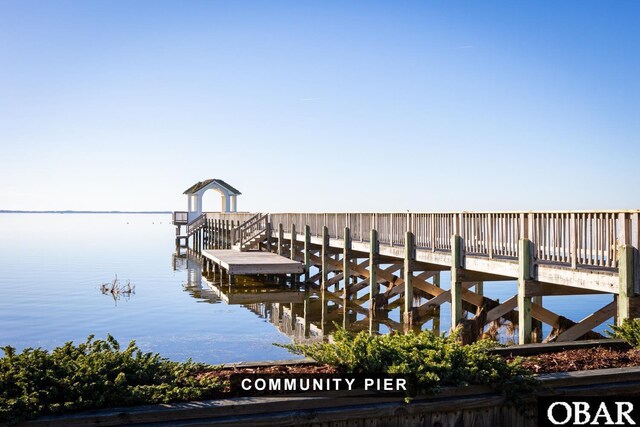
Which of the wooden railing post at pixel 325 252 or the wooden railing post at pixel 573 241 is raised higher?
the wooden railing post at pixel 573 241

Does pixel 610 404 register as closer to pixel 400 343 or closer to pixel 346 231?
pixel 400 343

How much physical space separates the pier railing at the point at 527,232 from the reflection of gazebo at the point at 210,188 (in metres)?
36.9

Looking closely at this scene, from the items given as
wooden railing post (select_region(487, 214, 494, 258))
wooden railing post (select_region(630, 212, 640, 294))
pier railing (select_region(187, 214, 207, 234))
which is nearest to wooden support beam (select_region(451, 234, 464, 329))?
wooden railing post (select_region(487, 214, 494, 258))

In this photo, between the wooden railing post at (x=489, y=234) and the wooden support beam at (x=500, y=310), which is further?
the wooden railing post at (x=489, y=234)

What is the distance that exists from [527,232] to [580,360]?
5844 millimetres

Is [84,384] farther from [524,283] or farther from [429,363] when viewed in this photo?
[524,283]

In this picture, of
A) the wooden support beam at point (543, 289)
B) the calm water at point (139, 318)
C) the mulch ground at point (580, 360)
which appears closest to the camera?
the mulch ground at point (580, 360)

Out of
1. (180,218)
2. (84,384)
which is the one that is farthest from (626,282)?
(180,218)

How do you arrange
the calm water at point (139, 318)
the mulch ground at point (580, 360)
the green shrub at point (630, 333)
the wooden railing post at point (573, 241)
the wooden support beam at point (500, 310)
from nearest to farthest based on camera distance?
the mulch ground at point (580, 360) < the green shrub at point (630, 333) < the wooden railing post at point (573, 241) < the wooden support beam at point (500, 310) < the calm water at point (139, 318)

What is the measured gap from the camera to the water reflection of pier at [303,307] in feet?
59.0

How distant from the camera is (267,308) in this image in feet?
70.3

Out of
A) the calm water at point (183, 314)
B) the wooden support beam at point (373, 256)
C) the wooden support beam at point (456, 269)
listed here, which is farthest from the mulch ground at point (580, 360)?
the wooden support beam at point (373, 256)

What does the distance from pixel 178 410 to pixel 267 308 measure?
653 inches

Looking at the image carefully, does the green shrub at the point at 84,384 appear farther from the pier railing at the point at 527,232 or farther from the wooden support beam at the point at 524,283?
the wooden support beam at the point at 524,283
